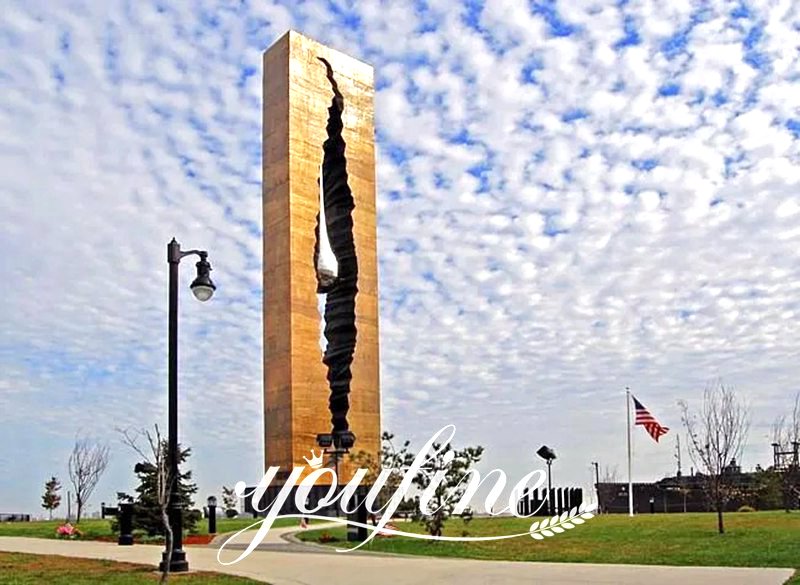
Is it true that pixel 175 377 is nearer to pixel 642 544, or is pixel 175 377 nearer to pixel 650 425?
pixel 642 544

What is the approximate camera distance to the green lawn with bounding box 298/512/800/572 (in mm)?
18541

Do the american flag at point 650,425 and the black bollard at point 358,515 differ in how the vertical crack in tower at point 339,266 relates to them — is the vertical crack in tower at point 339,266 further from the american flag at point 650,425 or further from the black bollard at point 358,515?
the american flag at point 650,425

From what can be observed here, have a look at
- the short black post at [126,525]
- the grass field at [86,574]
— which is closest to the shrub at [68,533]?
the short black post at [126,525]

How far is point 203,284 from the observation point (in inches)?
621

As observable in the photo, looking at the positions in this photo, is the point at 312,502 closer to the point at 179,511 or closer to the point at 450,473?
the point at 450,473

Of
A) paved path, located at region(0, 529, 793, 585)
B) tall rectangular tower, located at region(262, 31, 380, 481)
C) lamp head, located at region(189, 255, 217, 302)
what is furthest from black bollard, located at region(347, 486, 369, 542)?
lamp head, located at region(189, 255, 217, 302)

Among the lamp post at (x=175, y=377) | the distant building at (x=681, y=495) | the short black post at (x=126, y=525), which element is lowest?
the distant building at (x=681, y=495)

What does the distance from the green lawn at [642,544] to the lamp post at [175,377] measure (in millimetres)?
6079

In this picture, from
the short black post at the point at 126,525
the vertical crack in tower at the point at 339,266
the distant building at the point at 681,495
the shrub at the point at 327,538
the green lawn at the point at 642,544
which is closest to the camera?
the green lawn at the point at 642,544

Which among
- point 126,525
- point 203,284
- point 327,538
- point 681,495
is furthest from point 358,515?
point 681,495

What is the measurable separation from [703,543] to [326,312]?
12.4 meters

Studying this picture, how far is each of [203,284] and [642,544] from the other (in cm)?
1191

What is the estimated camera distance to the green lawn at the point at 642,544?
1854 cm

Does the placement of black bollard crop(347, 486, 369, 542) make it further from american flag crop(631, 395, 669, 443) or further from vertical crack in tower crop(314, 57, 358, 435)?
american flag crop(631, 395, 669, 443)
